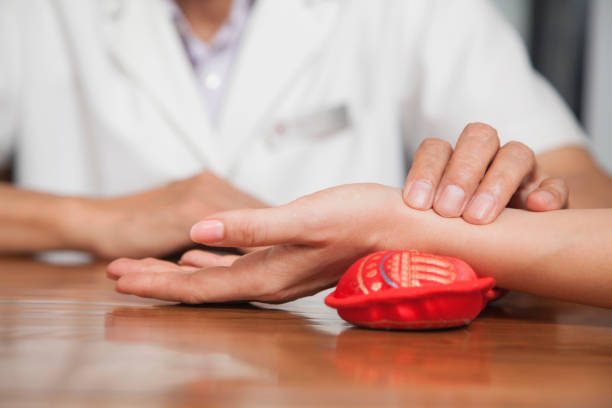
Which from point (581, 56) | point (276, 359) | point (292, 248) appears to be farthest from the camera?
point (581, 56)

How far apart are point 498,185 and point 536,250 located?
0.06 m

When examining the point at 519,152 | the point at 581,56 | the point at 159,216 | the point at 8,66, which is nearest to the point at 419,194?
the point at 519,152

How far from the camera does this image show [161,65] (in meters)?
0.96

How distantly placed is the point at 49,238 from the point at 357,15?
672mm

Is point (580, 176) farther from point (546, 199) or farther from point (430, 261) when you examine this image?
point (430, 261)

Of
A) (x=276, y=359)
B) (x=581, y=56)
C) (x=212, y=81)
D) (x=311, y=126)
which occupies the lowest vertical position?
(x=276, y=359)

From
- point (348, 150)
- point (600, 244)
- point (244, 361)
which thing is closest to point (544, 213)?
point (600, 244)

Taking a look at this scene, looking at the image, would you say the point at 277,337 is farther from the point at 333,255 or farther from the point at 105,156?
the point at 105,156

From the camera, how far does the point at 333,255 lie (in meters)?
0.35

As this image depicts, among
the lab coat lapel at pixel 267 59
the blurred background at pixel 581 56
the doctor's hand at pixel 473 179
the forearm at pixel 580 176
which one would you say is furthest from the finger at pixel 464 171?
the blurred background at pixel 581 56

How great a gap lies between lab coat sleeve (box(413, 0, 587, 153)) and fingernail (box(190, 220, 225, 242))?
0.67 m

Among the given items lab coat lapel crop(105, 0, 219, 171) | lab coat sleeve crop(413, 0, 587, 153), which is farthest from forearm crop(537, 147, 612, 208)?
lab coat lapel crop(105, 0, 219, 171)

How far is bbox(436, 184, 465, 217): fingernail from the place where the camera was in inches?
14.9

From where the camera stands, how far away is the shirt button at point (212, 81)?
101 cm
